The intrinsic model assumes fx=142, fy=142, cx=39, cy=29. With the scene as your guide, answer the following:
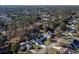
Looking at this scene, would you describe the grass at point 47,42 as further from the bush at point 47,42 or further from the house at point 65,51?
the house at point 65,51

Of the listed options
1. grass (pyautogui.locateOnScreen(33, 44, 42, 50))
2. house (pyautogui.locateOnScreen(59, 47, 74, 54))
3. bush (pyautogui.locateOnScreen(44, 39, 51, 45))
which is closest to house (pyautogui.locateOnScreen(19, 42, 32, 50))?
grass (pyautogui.locateOnScreen(33, 44, 42, 50))

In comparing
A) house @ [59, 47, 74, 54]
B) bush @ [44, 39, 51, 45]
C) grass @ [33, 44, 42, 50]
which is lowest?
house @ [59, 47, 74, 54]

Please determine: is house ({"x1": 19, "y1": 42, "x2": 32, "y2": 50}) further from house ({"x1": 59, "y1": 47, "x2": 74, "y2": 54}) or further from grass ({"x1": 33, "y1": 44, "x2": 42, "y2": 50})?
house ({"x1": 59, "y1": 47, "x2": 74, "y2": 54})

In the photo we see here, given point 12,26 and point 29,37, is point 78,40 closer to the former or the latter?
point 29,37

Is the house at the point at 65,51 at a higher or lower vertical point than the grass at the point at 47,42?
lower

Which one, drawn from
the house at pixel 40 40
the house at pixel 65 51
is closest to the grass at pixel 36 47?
the house at pixel 40 40

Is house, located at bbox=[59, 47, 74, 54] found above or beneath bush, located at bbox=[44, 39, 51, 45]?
beneath

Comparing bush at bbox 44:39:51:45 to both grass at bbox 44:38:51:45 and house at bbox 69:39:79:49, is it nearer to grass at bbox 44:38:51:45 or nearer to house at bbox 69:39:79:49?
grass at bbox 44:38:51:45

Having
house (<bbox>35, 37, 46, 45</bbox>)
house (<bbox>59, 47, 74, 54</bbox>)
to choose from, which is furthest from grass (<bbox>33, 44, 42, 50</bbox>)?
house (<bbox>59, 47, 74, 54</bbox>)

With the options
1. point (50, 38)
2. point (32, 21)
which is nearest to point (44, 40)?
point (50, 38)

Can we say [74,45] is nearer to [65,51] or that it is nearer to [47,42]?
[65,51]
